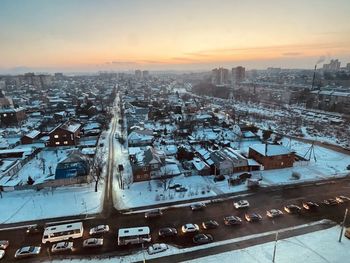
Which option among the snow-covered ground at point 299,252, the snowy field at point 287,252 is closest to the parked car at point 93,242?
the snowy field at point 287,252

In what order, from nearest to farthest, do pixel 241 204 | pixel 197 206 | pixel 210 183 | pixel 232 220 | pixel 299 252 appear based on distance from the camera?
pixel 299 252
pixel 232 220
pixel 197 206
pixel 241 204
pixel 210 183

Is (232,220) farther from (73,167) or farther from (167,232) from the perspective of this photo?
(73,167)

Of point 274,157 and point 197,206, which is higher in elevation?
point 274,157

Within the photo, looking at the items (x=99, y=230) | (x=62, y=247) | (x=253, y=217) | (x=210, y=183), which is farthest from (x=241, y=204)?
(x=62, y=247)

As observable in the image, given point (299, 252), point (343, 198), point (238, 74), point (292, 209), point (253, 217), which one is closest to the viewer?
point (299, 252)

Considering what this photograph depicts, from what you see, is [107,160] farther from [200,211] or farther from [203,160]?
[200,211]

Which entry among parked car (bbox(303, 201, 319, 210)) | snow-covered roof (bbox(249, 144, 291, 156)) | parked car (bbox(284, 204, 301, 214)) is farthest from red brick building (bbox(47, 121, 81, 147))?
parked car (bbox(303, 201, 319, 210))

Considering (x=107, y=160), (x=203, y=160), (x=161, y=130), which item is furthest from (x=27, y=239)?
(x=161, y=130)

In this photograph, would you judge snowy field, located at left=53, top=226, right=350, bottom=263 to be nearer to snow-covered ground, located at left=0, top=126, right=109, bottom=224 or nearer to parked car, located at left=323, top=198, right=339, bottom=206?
parked car, located at left=323, top=198, right=339, bottom=206
